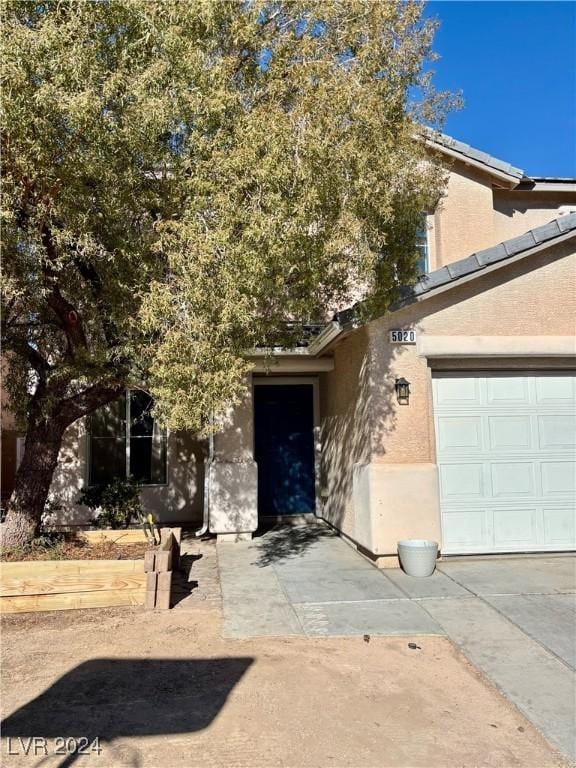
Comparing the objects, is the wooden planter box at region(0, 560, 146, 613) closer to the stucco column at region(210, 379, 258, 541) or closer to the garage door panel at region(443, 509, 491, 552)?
the stucco column at region(210, 379, 258, 541)

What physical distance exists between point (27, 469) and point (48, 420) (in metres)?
0.67

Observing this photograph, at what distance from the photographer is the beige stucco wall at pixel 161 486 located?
32.6 feet

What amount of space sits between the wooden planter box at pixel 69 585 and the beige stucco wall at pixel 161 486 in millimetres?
4230

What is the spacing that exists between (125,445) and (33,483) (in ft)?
11.7

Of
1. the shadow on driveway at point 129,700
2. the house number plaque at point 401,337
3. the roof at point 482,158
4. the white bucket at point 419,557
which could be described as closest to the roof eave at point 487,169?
the roof at point 482,158

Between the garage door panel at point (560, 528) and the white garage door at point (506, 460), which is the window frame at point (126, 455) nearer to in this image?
the white garage door at point (506, 460)

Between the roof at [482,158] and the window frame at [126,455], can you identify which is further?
the roof at [482,158]

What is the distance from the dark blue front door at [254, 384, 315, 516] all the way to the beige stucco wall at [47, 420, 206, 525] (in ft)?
3.96

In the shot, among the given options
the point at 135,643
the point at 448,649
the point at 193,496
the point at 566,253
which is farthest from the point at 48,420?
the point at 566,253

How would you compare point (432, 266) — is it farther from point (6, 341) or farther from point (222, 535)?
point (6, 341)

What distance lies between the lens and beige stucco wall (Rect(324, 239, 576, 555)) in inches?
294

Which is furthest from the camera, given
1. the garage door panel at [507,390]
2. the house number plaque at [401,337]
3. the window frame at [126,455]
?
the window frame at [126,455]

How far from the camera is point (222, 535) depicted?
30.3 feet

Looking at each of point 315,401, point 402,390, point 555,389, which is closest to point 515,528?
point 555,389
